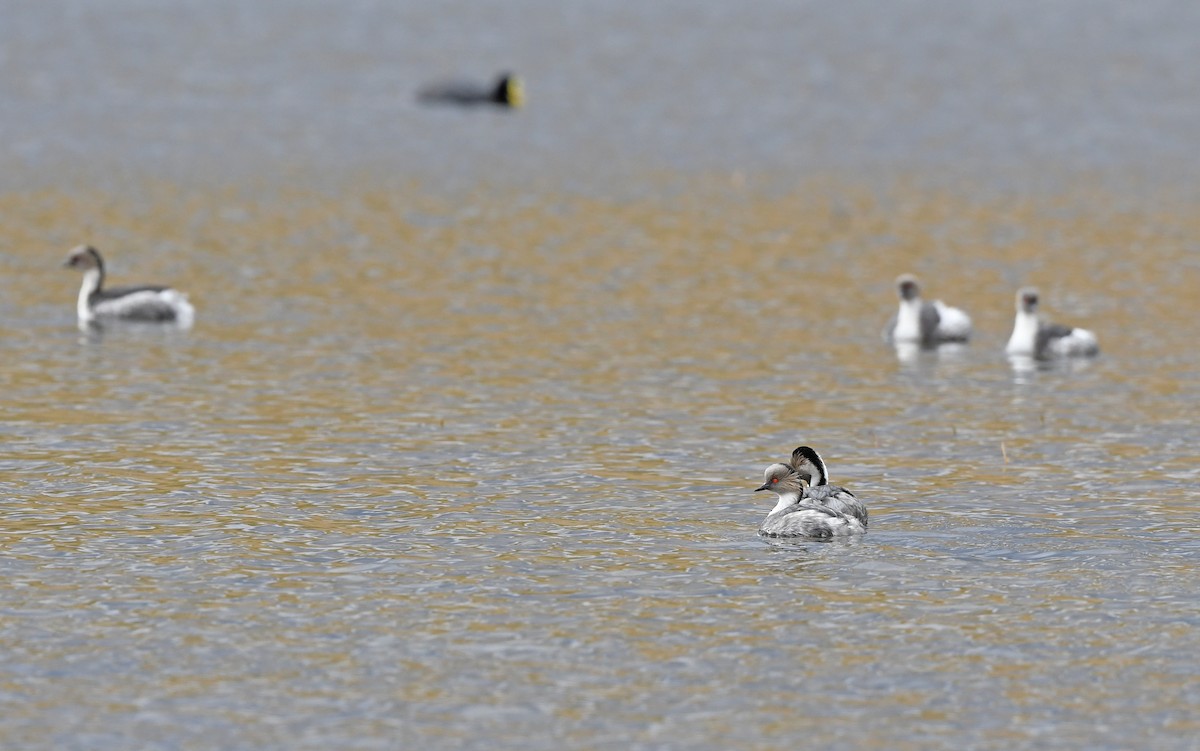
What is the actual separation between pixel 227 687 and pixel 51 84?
4682 centimetres

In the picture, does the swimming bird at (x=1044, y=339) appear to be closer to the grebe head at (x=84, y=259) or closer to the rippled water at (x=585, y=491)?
→ the rippled water at (x=585, y=491)

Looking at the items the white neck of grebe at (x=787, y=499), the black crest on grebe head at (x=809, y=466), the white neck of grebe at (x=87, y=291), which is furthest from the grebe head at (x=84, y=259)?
the white neck of grebe at (x=787, y=499)

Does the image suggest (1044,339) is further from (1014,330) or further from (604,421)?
(604,421)

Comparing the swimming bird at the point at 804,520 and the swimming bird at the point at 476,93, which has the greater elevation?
the swimming bird at the point at 476,93

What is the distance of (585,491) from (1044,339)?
910 centimetres

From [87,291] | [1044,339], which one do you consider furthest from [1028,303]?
[87,291]

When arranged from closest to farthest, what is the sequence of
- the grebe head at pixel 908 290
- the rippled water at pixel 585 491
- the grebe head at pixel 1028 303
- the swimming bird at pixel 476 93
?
1. the rippled water at pixel 585 491
2. the grebe head at pixel 1028 303
3. the grebe head at pixel 908 290
4. the swimming bird at pixel 476 93

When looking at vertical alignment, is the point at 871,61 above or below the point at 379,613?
above

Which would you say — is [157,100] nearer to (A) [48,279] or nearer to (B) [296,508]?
(A) [48,279]

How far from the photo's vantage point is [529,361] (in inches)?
904

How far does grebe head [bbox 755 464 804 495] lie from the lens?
1504 centimetres

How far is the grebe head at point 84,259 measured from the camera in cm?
2789

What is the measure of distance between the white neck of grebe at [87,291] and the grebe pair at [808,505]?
44.6 ft

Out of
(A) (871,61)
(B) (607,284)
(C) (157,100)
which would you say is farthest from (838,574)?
(A) (871,61)
